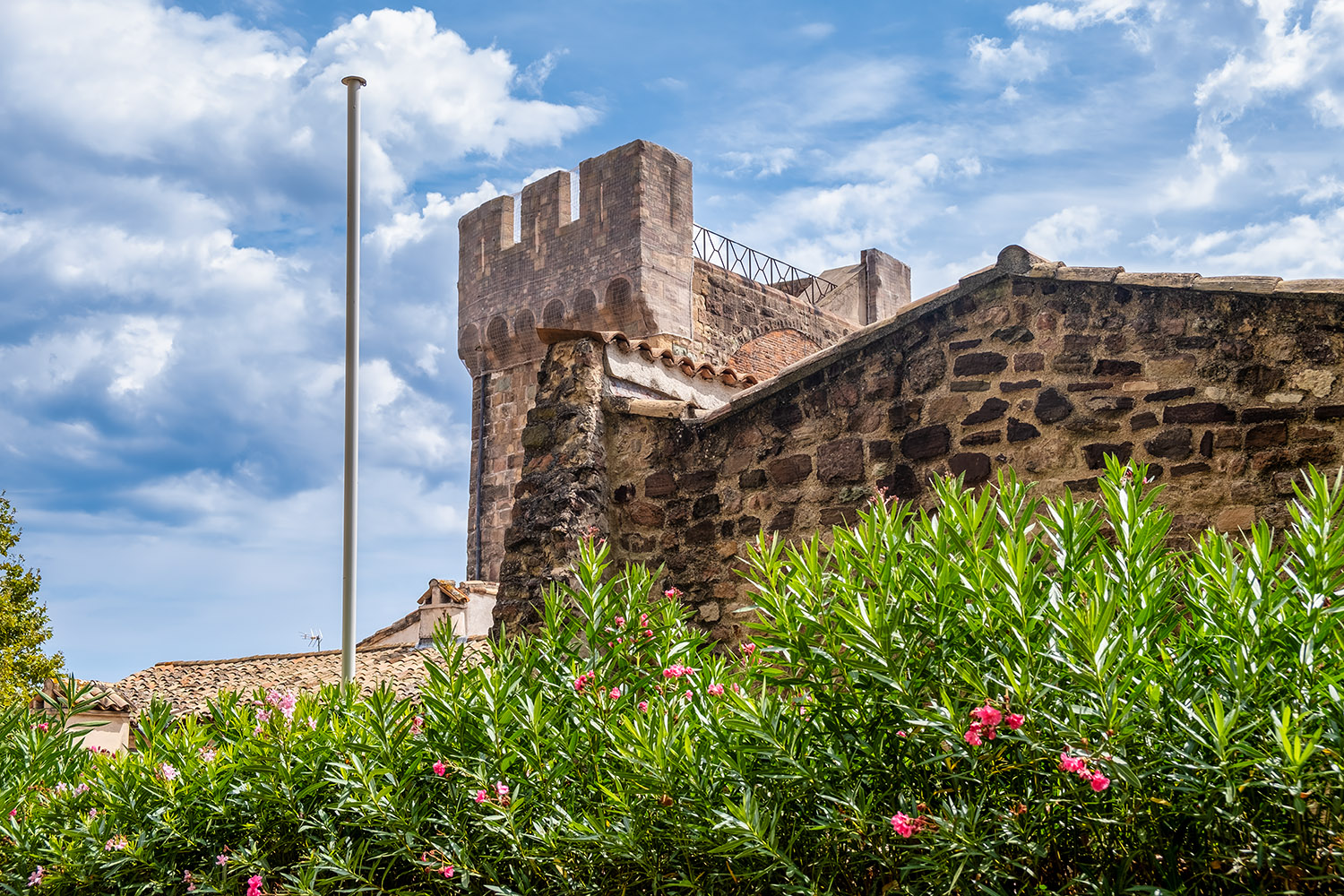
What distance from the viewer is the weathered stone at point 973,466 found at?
593 cm

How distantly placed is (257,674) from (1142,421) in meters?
11.9

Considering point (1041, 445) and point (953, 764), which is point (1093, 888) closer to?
point (953, 764)

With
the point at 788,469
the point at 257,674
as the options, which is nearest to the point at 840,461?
the point at 788,469

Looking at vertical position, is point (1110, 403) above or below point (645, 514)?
above

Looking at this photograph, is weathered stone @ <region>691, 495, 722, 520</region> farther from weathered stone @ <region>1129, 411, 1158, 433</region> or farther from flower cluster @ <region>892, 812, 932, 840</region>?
flower cluster @ <region>892, 812, 932, 840</region>

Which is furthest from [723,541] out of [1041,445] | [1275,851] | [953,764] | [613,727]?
[1275,851]

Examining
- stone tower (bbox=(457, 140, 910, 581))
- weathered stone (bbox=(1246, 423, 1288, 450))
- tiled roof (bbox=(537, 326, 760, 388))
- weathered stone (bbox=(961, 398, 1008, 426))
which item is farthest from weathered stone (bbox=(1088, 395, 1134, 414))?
stone tower (bbox=(457, 140, 910, 581))

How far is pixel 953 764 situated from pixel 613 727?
0.95 metres

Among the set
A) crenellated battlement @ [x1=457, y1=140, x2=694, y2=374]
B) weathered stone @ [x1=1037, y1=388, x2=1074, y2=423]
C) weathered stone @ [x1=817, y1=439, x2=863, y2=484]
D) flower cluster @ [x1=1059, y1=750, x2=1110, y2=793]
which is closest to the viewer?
flower cluster @ [x1=1059, y1=750, x2=1110, y2=793]

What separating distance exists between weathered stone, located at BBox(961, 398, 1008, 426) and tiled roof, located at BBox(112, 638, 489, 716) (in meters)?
7.25

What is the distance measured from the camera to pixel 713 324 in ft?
56.9

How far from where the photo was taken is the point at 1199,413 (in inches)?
217

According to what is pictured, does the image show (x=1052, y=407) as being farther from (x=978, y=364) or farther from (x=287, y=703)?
(x=287, y=703)

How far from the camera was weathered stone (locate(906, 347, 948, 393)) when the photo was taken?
20.0ft
